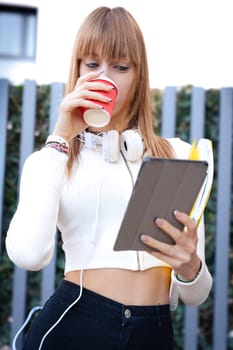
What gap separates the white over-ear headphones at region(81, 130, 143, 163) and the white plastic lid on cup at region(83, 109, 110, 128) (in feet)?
0.41

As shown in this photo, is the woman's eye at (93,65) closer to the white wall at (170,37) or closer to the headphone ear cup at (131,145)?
the headphone ear cup at (131,145)

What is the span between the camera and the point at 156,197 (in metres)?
1.13

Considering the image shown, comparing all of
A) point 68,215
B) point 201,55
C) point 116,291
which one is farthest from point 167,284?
point 201,55

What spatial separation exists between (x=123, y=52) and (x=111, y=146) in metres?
0.25

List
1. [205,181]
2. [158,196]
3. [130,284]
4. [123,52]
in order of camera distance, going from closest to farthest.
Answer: [158,196] < [205,181] < [130,284] < [123,52]

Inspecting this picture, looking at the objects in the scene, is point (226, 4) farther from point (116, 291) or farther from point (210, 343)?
point (116, 291)

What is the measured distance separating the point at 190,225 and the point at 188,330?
2.17 m

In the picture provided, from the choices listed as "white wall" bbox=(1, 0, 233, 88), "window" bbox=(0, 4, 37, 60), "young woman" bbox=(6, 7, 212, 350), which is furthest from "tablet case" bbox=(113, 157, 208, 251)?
"window" bbox=(0, 4, 37, 60)

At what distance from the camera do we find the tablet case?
1.09 meters

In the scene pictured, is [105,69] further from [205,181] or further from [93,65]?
[205,181]

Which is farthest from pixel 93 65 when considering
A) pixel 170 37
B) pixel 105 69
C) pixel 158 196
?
pixel 170 37

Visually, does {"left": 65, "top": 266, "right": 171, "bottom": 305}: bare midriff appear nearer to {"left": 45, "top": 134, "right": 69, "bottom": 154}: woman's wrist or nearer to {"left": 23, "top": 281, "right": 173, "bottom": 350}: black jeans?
{"left": 23, "top": 281, "right": 173, "bottom": 350}: black jeans

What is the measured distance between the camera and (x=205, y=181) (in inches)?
52.7

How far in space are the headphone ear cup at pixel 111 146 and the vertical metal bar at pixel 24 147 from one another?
175 centimetres
